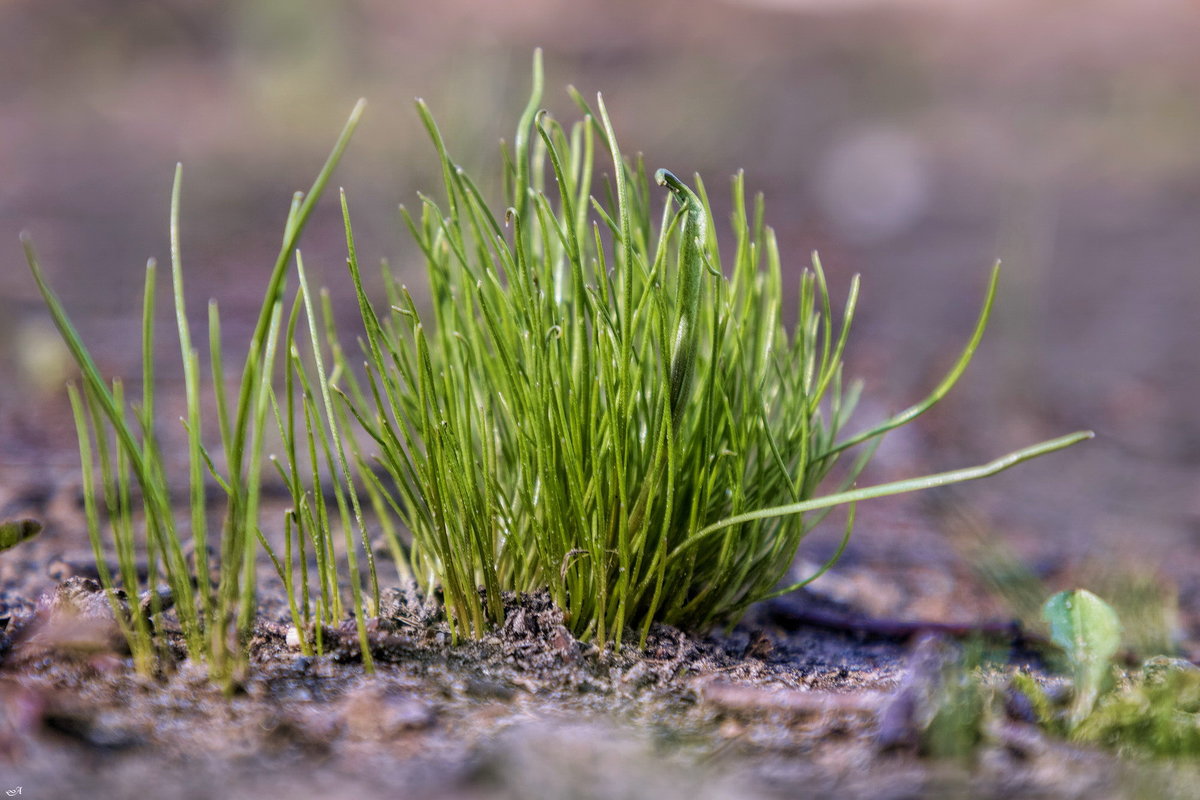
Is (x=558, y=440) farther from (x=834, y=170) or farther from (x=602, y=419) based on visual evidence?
(x=834, y=170)

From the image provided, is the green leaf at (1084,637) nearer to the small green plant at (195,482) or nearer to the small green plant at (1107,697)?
the small green plant at (1107,697)

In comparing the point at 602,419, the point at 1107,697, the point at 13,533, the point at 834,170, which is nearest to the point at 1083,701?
the point at 1107,697

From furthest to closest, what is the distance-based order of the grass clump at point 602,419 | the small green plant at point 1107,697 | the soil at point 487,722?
1. the grass clump at point 602,419
2. the small green plant at point 1107,697
3. the soil at point 487,722

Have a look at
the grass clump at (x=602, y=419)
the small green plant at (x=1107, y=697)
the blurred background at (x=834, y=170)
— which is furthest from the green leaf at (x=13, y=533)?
the small green plant at (x=1107, y=697)

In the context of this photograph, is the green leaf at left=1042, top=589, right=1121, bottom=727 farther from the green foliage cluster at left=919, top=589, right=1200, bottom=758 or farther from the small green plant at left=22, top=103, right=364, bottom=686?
the small green plant at left=22, top=103, right=364, bottom=686

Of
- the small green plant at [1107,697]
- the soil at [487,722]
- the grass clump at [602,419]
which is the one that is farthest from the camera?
the grass clump at [602,419]

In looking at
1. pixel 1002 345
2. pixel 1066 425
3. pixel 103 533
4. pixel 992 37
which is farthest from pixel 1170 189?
pixel 103 533

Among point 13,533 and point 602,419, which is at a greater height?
point 602,419
